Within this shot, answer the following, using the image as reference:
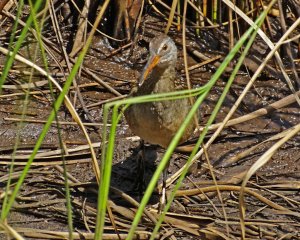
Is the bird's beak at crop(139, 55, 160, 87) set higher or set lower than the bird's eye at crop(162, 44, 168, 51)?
lower

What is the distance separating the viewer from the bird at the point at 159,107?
15.2ft

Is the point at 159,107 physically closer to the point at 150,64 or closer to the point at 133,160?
the point at 150,64

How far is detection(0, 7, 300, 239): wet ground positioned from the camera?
15.3 feet

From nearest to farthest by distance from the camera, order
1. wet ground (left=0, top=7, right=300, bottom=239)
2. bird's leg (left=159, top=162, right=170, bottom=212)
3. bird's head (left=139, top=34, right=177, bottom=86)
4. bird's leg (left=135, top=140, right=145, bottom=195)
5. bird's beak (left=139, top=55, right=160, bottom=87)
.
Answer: bird's beak (left=139, top=55, right=160, bottom=87) < bird's head (left=139, top=34, right=177, bottom=86) < wet ground (left=0, top=7, right=300, bottom=239) < bird's leg (left=159, top=162, right=170, bottom=212) < bird's leg (left=135, top=140, right=145, bottom=195)

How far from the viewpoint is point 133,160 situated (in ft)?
17.7

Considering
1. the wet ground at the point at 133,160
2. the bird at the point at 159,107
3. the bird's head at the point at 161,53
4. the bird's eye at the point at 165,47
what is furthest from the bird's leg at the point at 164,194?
the bird's eye at the point at 165,47

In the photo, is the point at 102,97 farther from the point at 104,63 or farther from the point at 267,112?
the point at 267,112

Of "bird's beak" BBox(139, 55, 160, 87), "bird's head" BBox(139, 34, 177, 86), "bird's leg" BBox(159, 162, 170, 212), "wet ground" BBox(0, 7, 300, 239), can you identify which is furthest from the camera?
"bird's leg" BBox(159, 162, 170, 212)

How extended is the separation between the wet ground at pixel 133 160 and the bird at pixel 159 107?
18.7 inches

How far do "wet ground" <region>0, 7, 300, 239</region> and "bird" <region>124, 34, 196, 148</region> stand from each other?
1.55ft

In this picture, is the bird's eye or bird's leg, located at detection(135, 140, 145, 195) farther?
bird's leg, located at detection(135, 140, 145, 195)

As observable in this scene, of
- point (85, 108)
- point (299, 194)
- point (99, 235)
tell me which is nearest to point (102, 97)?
point (85, 108)

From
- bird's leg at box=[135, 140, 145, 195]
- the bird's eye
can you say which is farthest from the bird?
bird's leg at box=[135, 140, 145, 195]

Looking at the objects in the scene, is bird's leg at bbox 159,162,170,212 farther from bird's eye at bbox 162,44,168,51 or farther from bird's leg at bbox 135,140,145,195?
bird's eye at bbox 162,44,168,51
